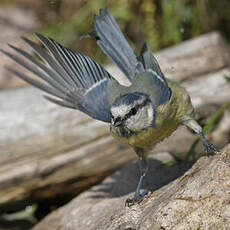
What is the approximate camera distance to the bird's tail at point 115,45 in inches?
126

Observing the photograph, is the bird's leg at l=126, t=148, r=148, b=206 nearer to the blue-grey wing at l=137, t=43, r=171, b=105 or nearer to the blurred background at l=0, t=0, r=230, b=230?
the blue-grey wing at l=137, t=43, r=171, b=105

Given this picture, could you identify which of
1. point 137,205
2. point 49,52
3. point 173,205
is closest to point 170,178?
point 137,205

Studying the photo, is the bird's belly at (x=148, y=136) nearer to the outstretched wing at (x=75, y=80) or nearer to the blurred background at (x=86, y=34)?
the outstretched wing at (x=75, y=80)

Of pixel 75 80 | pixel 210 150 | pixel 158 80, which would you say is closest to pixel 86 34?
pixel 75 80

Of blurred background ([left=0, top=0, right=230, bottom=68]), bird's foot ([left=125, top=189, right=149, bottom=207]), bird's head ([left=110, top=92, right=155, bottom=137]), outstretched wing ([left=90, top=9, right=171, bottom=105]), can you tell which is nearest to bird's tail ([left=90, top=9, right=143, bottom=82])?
outstretched wing ([left=90, top=9, right=171, bottom=105])

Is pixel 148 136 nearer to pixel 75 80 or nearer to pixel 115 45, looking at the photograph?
pixel 75 80

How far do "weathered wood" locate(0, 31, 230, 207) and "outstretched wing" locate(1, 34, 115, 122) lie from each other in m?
0.89

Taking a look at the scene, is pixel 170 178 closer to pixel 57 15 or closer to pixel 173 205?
pixel 173 205

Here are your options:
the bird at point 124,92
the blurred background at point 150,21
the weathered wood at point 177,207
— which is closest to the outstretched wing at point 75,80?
the bird at point 124,92

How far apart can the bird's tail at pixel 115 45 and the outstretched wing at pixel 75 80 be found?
0.25 metres

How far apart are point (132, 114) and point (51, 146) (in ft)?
4.68

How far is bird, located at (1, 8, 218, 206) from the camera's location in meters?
2.70

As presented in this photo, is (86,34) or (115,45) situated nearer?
(115,45)

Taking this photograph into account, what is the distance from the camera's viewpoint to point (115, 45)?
3.21m
